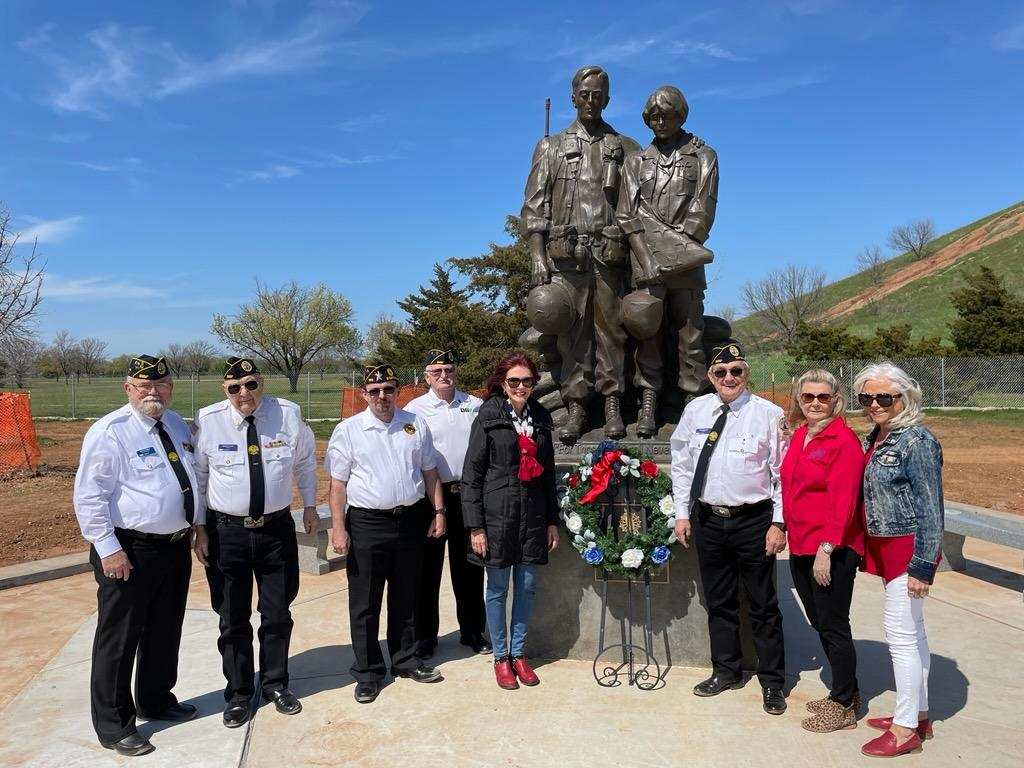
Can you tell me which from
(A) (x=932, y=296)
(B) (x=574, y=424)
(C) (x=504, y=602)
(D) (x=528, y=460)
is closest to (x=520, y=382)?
(D) (x=528, y=460)

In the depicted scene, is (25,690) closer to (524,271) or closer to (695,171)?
(695,171)

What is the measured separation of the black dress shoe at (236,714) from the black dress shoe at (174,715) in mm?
213

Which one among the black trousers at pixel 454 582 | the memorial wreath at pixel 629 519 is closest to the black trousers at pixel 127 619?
the black trousers at pixel 454 582

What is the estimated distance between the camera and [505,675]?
4.06m

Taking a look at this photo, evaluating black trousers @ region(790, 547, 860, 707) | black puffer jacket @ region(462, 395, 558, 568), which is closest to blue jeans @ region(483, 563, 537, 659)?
black puffer jacket @ region(462, 395, 558, 568)

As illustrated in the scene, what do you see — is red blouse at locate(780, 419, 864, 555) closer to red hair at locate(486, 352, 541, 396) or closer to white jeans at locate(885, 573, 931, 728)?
white jeans at locate(885, 573, 931, 728)

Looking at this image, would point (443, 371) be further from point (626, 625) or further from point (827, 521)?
point (827, 521)

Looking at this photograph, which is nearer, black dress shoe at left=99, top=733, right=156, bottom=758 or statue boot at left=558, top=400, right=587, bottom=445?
black dress shoe at left=99, top=733, right=156, bottom=758

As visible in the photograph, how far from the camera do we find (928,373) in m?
24.0

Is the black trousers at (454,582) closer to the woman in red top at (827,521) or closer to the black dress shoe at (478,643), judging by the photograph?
the black dress shoe at (478,643)

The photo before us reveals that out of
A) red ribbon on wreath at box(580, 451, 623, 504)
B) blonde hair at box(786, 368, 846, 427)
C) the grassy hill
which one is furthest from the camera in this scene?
the grassy hill

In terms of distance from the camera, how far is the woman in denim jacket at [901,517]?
125 inches

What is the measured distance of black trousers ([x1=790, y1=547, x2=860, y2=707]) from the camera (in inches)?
134

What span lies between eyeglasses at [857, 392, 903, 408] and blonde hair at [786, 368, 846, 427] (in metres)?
0.12
